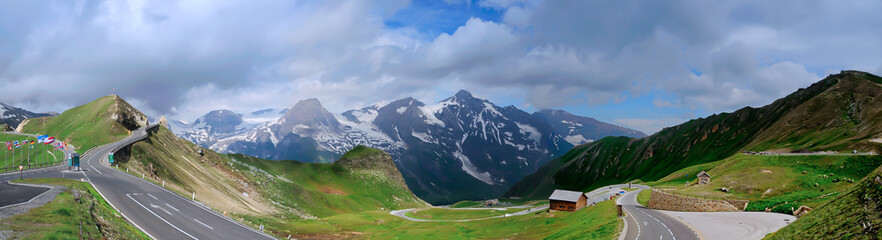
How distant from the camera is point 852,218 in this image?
24406mm

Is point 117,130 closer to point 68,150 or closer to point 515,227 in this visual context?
point 68,150

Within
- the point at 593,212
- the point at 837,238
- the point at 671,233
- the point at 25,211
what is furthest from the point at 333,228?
the point at 837,238

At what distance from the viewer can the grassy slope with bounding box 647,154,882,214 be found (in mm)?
55719

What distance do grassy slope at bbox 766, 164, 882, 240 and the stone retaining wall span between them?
114ft

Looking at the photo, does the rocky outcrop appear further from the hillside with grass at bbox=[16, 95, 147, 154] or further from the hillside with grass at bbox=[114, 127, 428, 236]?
the hillside with grass at bbox=[114, 127, 428, 236]

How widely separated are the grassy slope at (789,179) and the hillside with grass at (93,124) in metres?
141

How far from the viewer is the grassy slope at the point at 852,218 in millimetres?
22203

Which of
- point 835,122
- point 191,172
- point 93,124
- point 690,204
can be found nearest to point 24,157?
point 93,124

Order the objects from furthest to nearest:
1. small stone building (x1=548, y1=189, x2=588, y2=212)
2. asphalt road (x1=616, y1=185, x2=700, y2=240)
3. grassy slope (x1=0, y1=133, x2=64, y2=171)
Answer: small stone building (x1=548, y1=189, x2=588, y2=212) → grassy slope (x1=0, y1=133, x2=64, y2=171) → asphalt road (x1=616, y1=185, x2=700, y2=240)

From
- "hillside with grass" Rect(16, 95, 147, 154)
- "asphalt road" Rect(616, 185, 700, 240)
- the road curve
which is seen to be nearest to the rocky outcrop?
"hillside with grass" Rect(16, 95, 147, 154)

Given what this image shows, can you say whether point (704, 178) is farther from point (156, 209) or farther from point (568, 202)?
point (156, 209)

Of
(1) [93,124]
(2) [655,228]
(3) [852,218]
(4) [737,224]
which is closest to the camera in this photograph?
(3) [852,218]

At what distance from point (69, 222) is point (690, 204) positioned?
78.7m

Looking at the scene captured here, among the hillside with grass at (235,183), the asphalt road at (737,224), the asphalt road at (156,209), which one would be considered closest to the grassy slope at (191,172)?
the hillside with grass at (235,183)
